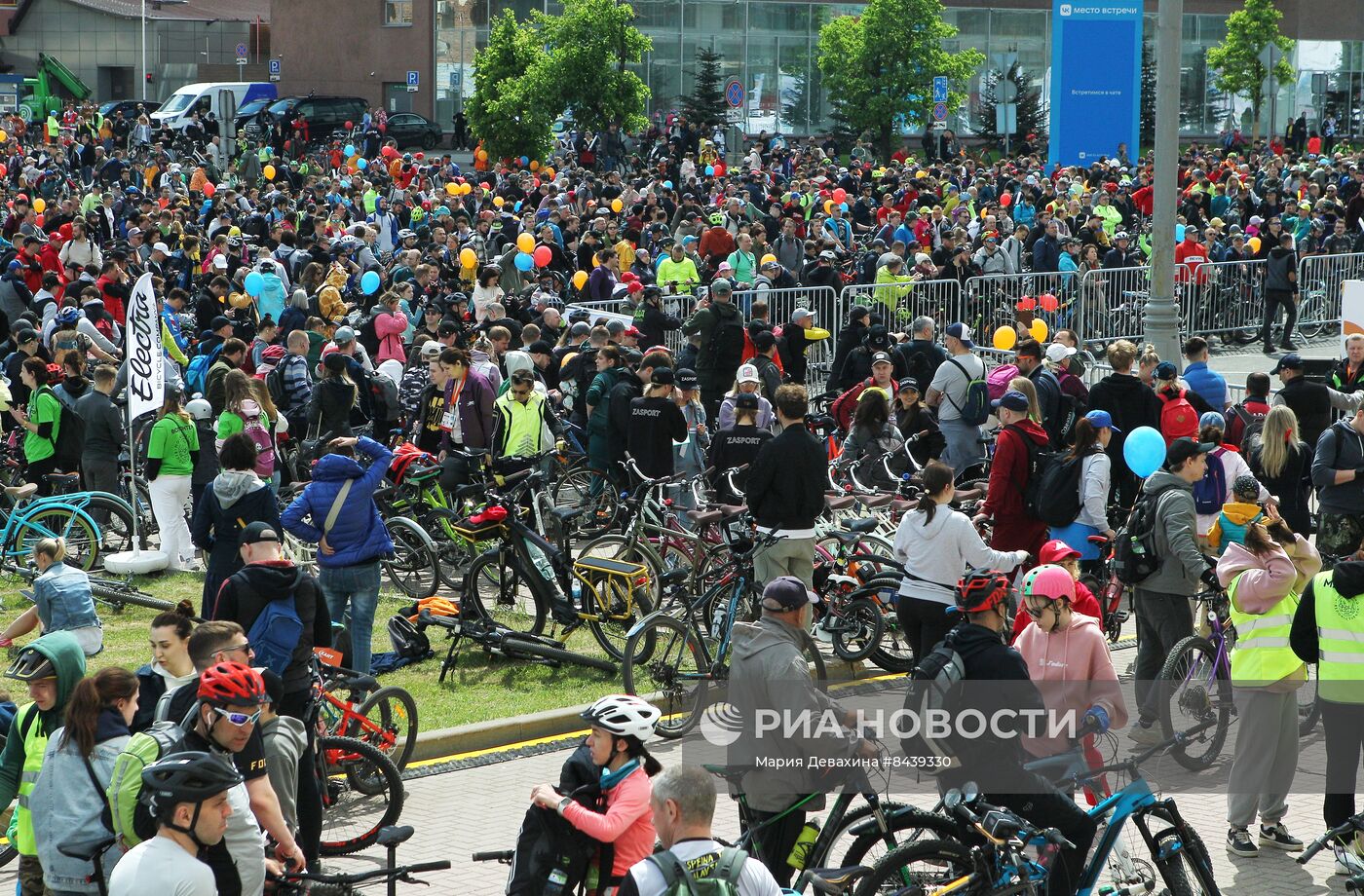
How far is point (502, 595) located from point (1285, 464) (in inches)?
230

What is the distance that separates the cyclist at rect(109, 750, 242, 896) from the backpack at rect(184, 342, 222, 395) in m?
11.0

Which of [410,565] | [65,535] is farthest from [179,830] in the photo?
[65,535]

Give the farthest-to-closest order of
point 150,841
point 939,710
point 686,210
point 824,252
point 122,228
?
point 122,228
point 686,210
point 824,252
point 939,710
point 150,841

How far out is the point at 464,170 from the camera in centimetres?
4591

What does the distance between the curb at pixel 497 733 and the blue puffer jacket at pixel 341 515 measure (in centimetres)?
122

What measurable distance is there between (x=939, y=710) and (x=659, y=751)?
327 centimetres

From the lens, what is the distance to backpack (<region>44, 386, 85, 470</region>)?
14766 millimetres

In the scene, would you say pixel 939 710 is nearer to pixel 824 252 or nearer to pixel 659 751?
pixel 659 751

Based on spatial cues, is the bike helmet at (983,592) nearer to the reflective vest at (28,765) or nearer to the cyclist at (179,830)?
the cyclist at (179,830)

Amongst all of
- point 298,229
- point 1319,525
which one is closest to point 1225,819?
point 1319,525

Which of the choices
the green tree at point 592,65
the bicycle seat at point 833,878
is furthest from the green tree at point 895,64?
the bicycle seat at point 833,878

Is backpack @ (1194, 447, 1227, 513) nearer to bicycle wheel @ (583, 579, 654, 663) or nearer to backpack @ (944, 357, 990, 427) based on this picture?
backpack @ (944, 357, 990, 427)

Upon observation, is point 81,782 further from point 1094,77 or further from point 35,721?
point 1094,77

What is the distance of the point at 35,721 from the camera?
23.0 feet
